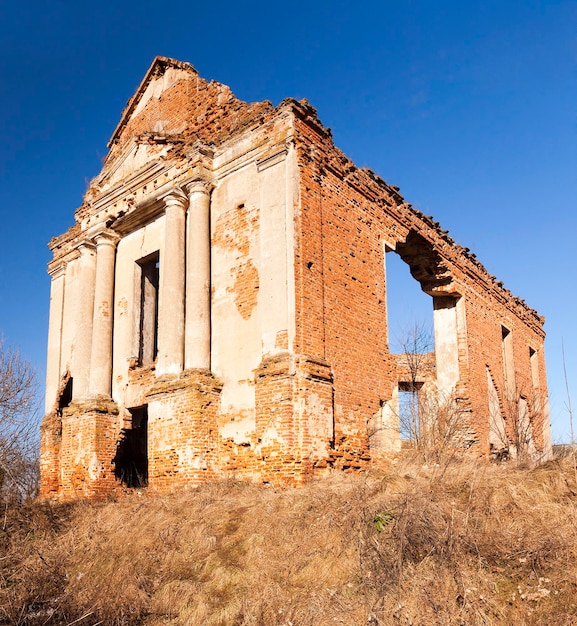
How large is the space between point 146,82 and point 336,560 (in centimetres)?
1285

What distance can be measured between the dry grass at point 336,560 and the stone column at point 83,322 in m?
5.81

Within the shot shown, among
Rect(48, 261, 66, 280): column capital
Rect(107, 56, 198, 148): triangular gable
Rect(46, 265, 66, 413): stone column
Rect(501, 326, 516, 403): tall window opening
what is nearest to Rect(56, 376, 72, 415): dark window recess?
Rect(46, 265, 66, 413): stone column

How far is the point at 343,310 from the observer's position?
38.2 feet

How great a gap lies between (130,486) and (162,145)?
7.25 meters

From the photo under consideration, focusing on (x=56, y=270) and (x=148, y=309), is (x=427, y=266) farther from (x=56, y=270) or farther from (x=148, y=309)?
(x=56, y=270)

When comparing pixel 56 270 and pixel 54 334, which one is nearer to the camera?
pixel 54 334

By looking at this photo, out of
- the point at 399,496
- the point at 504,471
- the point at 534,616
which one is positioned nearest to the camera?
the point at 534,616

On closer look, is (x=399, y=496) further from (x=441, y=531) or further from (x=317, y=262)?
(x=317, y=262)

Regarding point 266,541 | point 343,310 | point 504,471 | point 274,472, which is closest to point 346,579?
point 266,541

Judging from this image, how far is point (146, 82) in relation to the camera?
51.0ft

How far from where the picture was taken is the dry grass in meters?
5.27

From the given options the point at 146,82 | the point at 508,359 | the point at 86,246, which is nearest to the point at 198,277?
the point at 86,246

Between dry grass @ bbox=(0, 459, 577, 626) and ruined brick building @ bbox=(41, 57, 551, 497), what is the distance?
90.8 inches

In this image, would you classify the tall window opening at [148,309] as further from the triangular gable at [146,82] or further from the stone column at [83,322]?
the triangular gable at [146,82]
